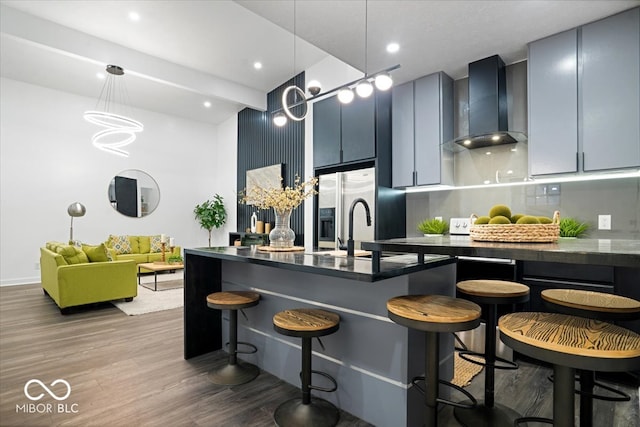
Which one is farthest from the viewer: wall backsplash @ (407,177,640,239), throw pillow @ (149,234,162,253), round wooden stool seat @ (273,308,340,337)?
throw pillow @ (149,234,162,253)

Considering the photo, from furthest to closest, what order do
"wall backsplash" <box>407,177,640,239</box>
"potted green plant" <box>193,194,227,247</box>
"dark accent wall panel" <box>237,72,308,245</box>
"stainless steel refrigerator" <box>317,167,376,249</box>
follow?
1. "potted green plant" <box>193,194,227,247</box>
2. "dark accent wall panel" <box>237,72,308,245</box>
3. "stainless steel refrigerator" <box>317,167,376,249</box>
4. "wall backsplash" <box>407,177,640,239</box>

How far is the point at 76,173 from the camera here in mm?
6648

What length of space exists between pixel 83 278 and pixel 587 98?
18.8 feet

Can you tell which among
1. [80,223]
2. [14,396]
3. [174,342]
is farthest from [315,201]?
[80,223]

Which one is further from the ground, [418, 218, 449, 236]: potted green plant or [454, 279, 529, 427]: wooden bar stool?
[418, 218, 449, 236]: potted green plant

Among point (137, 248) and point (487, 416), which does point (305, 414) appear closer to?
point (487, 416)

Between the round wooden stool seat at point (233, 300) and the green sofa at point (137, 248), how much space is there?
4.81 metres

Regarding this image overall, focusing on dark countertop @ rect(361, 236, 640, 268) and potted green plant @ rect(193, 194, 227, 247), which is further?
potted green plant @ rect(193, 194, 227, 247)

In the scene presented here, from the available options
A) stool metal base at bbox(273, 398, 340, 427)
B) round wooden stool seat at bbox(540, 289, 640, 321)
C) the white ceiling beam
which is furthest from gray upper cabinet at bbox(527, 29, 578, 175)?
the white ceiling beam

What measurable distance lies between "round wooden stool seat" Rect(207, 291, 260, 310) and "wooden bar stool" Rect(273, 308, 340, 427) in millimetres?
483

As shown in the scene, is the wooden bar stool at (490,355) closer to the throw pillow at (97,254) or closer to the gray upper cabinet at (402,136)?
the gray upper cabinet at (402,136)

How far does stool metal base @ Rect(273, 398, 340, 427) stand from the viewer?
1.80 m

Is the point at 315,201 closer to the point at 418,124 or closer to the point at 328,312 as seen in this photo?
the point at 418,124

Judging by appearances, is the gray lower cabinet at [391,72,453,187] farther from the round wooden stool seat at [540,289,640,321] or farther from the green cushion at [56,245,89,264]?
the green cushion at [56,245,89,264]
